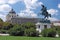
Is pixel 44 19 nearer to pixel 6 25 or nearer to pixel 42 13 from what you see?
pixel 42 13

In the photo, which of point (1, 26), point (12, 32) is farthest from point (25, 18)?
point (12, 32)

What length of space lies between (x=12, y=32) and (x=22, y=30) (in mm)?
2121

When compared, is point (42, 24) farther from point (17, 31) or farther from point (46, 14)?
point (17, 31)

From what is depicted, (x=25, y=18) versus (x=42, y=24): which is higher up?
(x=25, y=18)

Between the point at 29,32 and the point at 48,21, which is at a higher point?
the point at 48,21

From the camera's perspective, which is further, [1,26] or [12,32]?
[1,26]

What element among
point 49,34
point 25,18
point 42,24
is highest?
point 25,18

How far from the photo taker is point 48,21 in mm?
52906

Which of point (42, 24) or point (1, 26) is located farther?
point (1, 26)

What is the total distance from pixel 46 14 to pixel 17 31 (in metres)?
13.3

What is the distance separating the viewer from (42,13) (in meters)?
50.9

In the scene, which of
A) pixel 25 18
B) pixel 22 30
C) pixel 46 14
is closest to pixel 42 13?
pixel 46 14

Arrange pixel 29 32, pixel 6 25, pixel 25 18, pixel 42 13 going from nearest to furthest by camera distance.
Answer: pixel 29 32 < pixel 42 13 < pixel 6 25 < pixel 25 18

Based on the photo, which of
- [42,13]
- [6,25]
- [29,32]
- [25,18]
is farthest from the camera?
[25,18]
